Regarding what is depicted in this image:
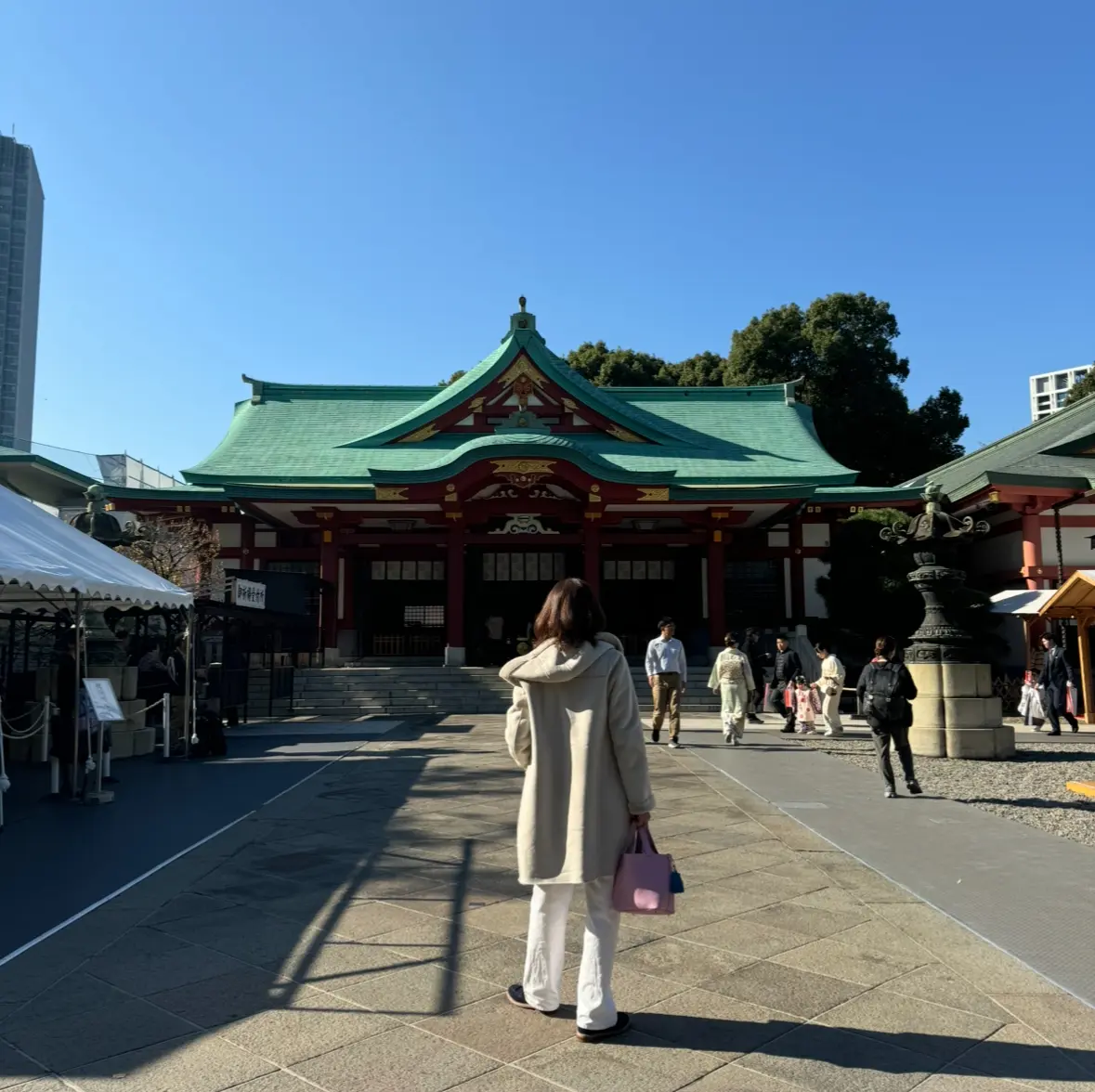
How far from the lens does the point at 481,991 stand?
327 centimetres

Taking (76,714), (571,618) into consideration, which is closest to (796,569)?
(76,714)

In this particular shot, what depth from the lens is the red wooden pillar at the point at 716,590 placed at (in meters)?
18.8

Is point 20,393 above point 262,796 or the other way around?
above

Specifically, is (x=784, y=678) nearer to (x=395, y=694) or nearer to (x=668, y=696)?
(x=668, y=696)

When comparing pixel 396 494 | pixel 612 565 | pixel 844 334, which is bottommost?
pixel 612 565

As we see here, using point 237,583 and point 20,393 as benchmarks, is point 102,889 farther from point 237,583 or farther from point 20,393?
point 20,393

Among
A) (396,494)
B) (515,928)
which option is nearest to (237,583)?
(396,494)

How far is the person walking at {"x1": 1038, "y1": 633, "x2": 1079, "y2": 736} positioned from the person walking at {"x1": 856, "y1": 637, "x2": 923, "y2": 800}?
651cm

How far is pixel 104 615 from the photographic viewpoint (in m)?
11.0

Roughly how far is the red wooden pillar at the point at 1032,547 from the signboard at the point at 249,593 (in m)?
15.4

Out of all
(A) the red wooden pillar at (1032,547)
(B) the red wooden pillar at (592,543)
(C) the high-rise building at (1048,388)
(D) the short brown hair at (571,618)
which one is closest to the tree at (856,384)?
(A) the red wooden pillar at (1032,547)

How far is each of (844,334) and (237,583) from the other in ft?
92.4

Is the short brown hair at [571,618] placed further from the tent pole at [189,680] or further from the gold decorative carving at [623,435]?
the gold decorative carving at [623,435]

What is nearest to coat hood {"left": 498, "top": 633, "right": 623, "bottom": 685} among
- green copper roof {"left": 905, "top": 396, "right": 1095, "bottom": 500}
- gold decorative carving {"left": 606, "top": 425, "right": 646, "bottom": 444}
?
green copper roof {"left": 905, "top": 396, "right": 1095, "bottom": 500}
